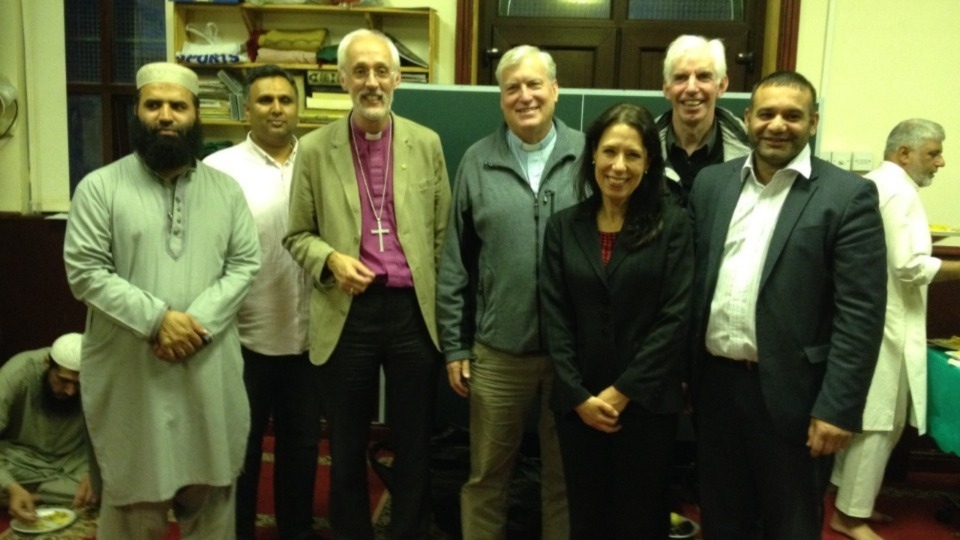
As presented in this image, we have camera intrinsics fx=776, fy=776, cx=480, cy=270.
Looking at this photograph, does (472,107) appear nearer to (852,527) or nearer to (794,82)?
(794,82)

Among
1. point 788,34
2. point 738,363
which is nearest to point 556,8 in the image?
point 788,34

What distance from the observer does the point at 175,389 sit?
208cm

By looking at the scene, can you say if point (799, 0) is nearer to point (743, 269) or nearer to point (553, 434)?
point (743, 269)

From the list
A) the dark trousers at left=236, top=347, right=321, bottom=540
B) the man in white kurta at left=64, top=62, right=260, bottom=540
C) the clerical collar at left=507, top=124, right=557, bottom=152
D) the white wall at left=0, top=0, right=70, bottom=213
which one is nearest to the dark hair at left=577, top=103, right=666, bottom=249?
the clerical collar at left=507, top=124, right=557, bottom=152

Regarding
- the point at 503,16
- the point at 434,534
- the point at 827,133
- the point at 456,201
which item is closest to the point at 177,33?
the point at 503,16

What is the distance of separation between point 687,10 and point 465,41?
3.99 ft

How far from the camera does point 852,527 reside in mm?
3102

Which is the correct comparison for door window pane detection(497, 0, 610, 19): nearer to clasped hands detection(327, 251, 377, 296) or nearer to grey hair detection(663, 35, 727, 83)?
grey hair detection(663, 35, 727, 83)

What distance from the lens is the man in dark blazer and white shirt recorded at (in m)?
1.81

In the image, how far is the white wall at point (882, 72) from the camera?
13.0 ft

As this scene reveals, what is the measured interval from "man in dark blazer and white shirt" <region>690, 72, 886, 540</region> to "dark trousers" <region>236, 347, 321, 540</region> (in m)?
1.33

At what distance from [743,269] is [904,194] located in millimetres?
1470

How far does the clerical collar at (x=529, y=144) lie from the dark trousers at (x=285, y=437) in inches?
39.3

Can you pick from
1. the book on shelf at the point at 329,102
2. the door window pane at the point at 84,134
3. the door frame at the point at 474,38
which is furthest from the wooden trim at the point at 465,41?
the door window pane at the point at 84,134
